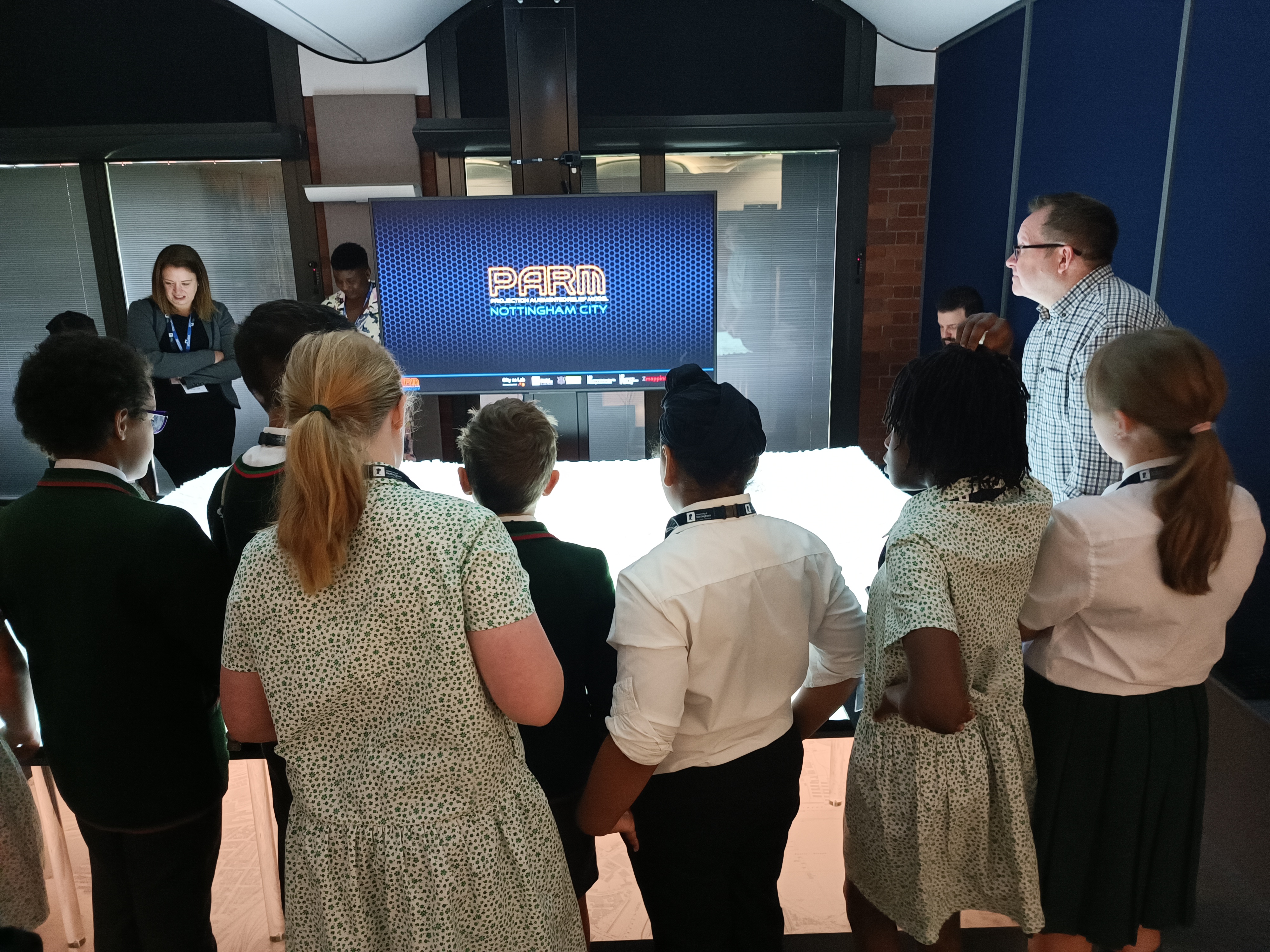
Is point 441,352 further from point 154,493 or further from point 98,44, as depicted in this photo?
point 98,44

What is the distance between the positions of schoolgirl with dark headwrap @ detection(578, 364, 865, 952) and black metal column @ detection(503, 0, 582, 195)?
2.32 meters

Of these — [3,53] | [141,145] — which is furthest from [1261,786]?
[3,53]

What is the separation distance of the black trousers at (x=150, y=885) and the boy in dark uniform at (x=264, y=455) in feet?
0.44

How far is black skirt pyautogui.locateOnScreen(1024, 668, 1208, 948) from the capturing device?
1312 millimetres

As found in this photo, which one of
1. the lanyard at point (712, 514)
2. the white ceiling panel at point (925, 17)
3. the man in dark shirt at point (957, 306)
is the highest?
the white ceiling panel at point (925, 17)

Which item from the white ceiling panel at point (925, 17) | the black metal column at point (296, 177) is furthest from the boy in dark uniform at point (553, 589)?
the black metal column at point (296, 177)

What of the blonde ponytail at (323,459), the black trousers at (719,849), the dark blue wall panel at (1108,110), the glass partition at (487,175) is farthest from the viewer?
the glass partition at (487,175)

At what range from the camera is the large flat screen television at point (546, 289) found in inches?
126

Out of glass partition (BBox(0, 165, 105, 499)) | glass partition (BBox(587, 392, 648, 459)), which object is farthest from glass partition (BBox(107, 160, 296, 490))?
glass partition (BBox(587, 392, 648, 459))

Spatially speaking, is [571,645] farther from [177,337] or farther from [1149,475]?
[177,337]

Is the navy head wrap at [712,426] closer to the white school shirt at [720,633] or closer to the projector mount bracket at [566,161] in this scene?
the white school shirt at [720,633]

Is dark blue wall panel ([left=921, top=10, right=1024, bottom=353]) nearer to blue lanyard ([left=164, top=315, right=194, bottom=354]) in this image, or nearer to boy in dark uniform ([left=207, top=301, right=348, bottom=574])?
boy in dark uniform ([left=207, top=301, right=348, bottom=574])

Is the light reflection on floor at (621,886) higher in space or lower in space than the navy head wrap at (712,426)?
lower

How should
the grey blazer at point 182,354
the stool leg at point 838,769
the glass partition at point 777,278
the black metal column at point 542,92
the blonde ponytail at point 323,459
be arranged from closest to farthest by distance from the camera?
the blonde ponytail at point 323,459 < the stool leg at point 838,769 < the black metal column at point 542,92 < the grey blazer at point 182,354 < the glass partition at point 777,278
